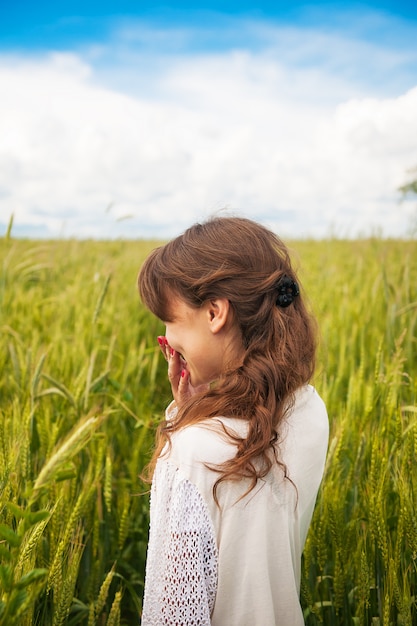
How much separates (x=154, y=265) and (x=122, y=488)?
0.69m

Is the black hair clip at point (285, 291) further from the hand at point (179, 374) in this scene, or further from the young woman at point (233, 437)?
the hand at point (179, 374)

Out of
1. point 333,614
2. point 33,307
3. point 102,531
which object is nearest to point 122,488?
point 102,531

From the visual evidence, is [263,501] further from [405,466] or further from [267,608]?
[405,466]

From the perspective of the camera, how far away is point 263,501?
1.00m

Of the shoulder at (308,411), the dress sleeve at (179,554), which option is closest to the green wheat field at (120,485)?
the dress sleeve at (179,554)

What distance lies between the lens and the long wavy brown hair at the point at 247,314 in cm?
104

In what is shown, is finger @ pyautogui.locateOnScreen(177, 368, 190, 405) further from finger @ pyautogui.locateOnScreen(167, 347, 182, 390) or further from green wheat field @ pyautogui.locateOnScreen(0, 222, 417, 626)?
green wheat field @ pyautogui.locateOnScreen(0, 222, 417, 626)

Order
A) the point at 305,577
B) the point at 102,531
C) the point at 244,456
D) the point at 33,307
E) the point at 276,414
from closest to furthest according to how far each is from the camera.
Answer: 1. the point at 244,456
2. the point at 276,414
3. the point at 305,577
4. the point at 102,531
5. the point at 33,307

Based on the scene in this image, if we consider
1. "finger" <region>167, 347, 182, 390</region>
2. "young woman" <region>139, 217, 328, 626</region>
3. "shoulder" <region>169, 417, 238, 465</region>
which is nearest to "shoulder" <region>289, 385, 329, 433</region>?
"young woman" <region>139, 217, 328, 626</region>

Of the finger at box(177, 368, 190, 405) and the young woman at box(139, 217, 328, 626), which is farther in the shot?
the finger at box(177, 368, 190, 405)

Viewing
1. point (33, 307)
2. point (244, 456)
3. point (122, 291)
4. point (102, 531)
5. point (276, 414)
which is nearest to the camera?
point (244, 456)

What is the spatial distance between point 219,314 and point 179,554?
0.42m

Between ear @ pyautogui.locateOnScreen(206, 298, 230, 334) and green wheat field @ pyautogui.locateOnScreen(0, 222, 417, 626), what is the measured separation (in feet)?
0.91

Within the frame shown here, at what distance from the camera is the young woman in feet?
3.16
